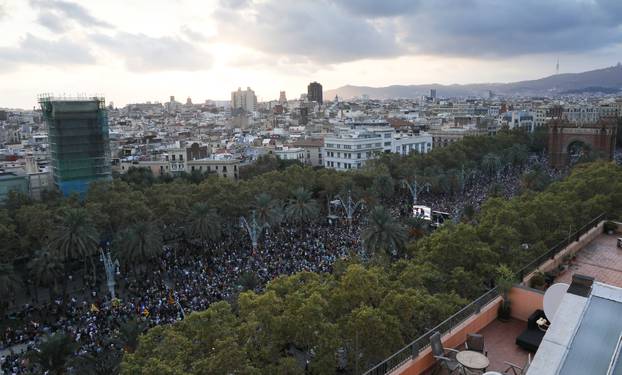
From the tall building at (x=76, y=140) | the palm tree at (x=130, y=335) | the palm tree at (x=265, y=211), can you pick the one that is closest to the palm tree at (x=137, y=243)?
the palm tree at (x=265, y=211)

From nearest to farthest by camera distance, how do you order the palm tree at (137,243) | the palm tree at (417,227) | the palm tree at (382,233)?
the palm tree at (137,243), the palm tree at (382,233), the palm tree at (417,227)

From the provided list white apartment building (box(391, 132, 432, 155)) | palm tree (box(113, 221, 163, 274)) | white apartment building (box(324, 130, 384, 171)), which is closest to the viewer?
palm tree (box(113, 221, 163, 274))

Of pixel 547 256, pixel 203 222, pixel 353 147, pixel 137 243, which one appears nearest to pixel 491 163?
pixel 353 147

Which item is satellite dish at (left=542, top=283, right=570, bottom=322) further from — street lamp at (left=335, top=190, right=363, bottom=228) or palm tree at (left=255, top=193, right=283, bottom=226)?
street lamp at (left=335, top=190, right=363, bottom=228)

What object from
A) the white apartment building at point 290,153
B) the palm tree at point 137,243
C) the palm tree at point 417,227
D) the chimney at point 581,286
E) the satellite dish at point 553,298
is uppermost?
the chimney at point 581,286

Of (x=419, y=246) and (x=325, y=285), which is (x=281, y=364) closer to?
(x=325, y=285)

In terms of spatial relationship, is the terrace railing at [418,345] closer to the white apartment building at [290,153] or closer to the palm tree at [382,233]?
the palm tree at [382,233]

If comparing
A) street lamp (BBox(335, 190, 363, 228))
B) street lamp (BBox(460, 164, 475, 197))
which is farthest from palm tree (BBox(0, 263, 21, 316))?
street lamp (BBox(460, 164, 475, 197))
